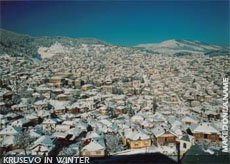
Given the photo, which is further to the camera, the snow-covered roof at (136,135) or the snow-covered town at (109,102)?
the snow-covered roof at (136,135)

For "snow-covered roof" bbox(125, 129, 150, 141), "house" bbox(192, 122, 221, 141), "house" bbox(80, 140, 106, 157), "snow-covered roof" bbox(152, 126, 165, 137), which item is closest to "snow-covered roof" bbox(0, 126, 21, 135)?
"house" bbox(80, 140, 106, 157)

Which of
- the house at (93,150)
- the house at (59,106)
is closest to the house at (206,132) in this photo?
the house at (93,150)

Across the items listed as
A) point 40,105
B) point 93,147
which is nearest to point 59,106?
point 40,105

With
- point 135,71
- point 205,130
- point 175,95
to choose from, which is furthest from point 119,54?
point 205,130

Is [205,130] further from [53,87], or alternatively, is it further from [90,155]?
[53,87]

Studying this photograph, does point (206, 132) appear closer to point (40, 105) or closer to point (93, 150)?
point (93, 150)

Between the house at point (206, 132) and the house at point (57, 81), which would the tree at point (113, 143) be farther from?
the house at point (57, 81)

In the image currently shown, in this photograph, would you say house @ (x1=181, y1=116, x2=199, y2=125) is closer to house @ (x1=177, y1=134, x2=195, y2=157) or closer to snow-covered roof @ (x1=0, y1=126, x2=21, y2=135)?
house @ (x1=177, y1=134, x2=195, y2=157)
